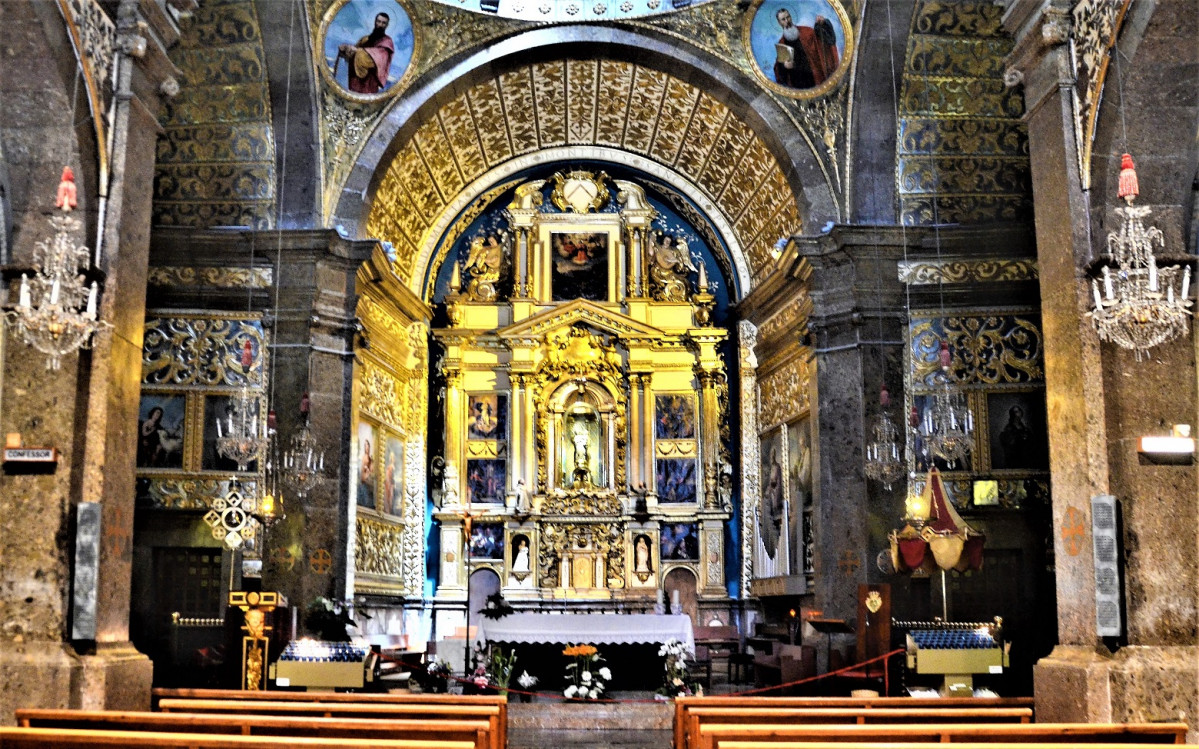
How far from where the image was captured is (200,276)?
48.8ft

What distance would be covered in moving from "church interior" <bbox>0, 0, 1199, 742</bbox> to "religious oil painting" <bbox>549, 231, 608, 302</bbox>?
52 millimetres

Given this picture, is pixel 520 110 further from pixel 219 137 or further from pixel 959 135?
pixel 959 135

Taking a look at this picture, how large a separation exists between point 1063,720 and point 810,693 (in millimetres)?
5051

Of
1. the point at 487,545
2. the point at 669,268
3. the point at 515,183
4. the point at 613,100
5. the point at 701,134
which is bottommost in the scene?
the point at 487,545

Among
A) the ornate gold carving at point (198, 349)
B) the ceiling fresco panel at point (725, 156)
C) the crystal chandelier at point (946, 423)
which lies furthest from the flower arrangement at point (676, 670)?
the ceiling fresco panel at point (725, 156)

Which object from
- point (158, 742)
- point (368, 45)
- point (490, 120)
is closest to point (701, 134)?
point (490, 120)

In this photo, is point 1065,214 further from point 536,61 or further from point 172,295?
point 172,295

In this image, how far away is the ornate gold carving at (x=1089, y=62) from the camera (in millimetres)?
8289

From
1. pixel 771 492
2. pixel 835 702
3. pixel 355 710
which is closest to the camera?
pixel 355 710

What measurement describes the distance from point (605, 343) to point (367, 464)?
4462 mm

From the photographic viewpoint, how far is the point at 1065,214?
8.63 m

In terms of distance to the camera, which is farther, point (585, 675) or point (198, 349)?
point (198, 349)

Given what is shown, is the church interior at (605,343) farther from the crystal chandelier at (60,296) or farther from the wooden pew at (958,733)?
the wooden pew at (958,733)

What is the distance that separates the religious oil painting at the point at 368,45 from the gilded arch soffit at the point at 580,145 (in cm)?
78
